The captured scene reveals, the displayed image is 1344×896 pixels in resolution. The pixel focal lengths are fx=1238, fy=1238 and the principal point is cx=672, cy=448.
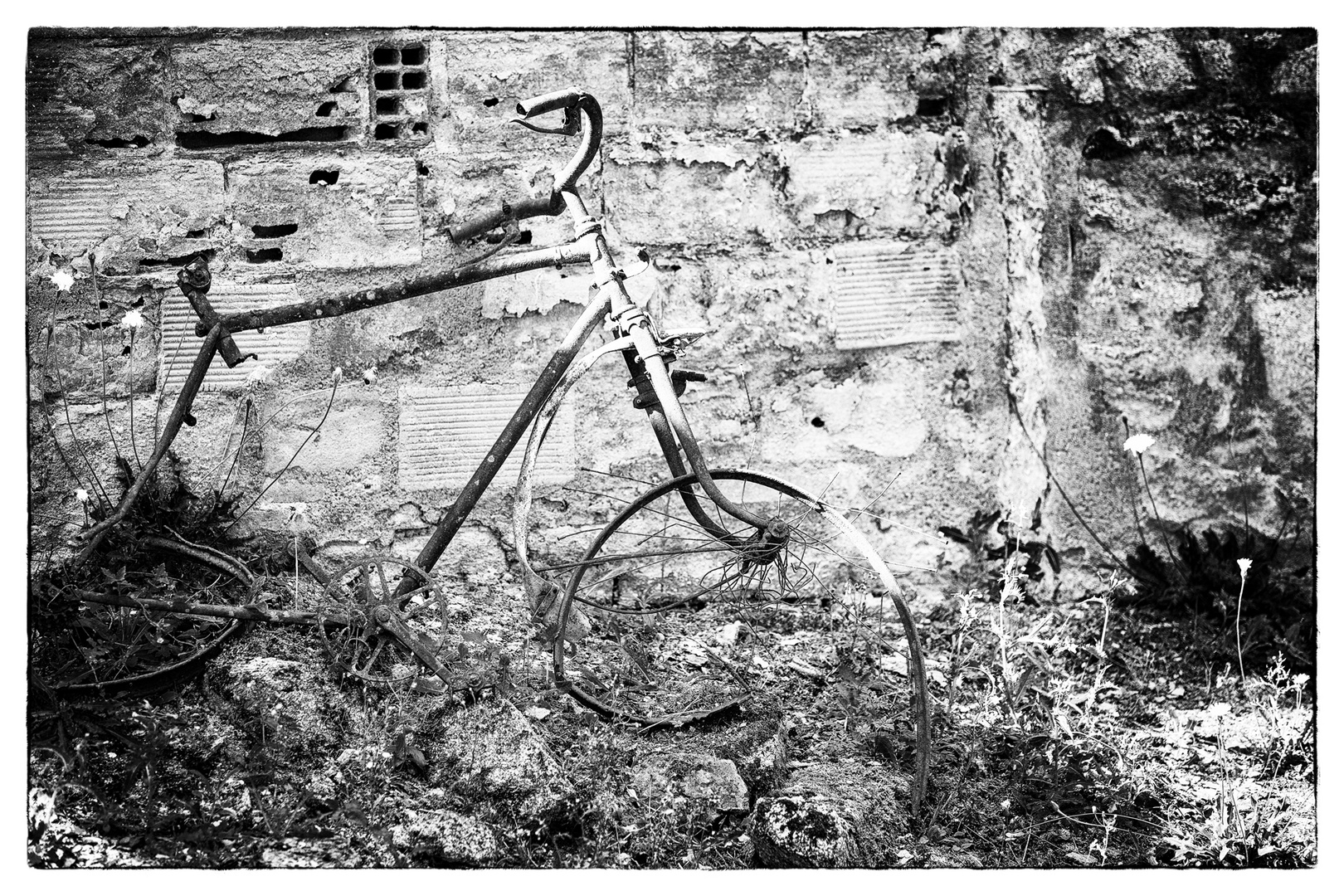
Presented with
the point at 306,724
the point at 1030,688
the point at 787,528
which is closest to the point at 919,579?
the point at 1030,688

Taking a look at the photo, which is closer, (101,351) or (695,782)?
(695,782)

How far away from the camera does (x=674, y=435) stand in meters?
2.64

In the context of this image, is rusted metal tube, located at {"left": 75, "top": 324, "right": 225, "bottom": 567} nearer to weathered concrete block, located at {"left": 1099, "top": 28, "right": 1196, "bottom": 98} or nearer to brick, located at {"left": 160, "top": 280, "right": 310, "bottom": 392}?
brick, located at {"left": 160, "top": 280, "right": 310, "bottom": 392}

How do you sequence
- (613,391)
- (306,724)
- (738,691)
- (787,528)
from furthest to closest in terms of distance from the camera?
(613,391) < (738,691) < (306,724) < (787,528)

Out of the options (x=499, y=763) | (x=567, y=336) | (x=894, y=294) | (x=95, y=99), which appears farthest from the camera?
(x=894, y=294)

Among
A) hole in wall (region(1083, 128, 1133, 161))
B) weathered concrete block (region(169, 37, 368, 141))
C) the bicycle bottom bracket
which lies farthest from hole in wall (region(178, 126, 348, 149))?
hole in wall (region(1083, 128, 1133, 161))

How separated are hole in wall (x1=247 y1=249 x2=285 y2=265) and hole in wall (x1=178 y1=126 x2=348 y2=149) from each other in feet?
0.77

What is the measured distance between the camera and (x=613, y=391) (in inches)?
113

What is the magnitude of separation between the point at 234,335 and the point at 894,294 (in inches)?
59.3

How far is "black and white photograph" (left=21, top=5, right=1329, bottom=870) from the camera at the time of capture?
247cm

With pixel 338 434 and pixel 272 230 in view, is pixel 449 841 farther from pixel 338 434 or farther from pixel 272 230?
pixel 272 230

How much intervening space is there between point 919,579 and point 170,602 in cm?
170

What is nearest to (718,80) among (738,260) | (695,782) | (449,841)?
(738,260)

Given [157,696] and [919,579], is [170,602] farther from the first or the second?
[919,579]
